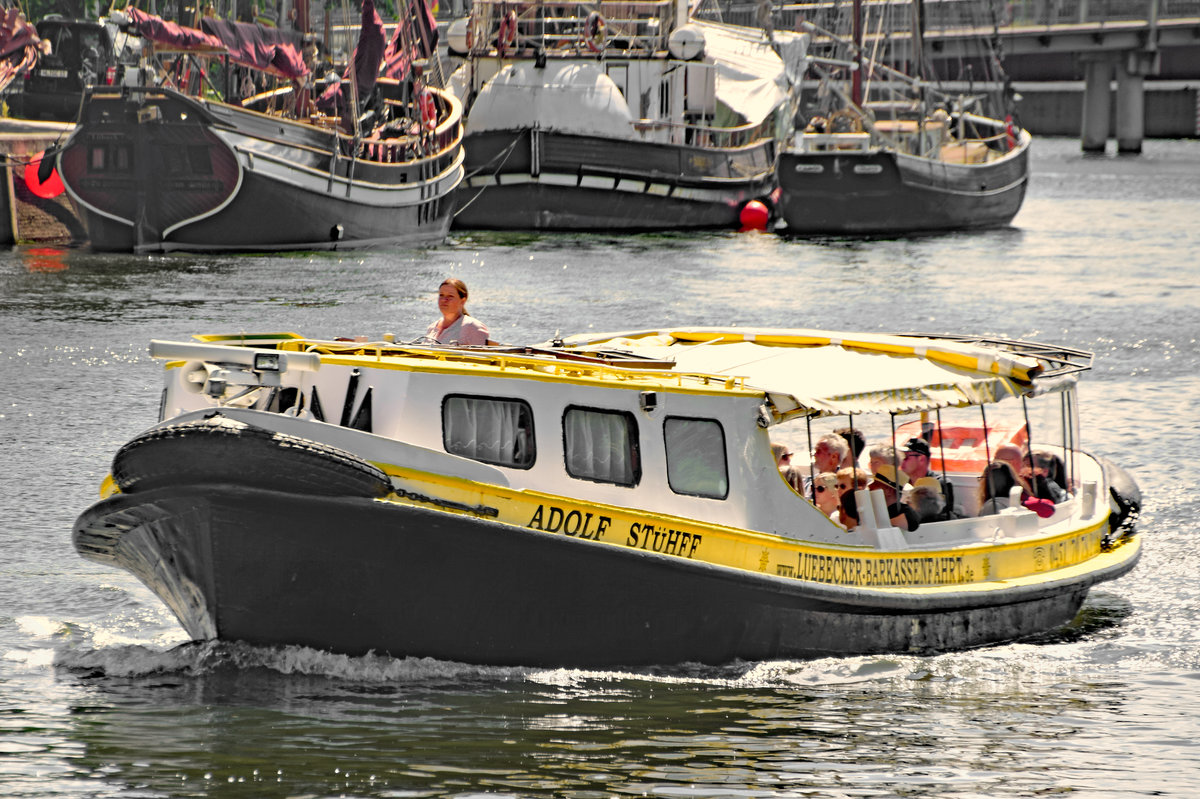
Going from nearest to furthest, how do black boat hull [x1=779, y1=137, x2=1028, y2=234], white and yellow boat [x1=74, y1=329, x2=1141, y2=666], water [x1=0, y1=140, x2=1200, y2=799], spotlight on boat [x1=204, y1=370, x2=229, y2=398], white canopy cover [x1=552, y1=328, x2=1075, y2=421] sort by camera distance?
1. water [x1=0, y1=140, x2=1200, y2=799]
2. spotlight on boat [x1=204, y1=370, x2=229, y2=398]
3. white and yellow boat [x1=74, y1=329, x2=1141, y2=666]
4. white canopy cover [x1=552, y1=328, x2=1075, y2=421]
5. black boat hull [x1=779, y1=137, x2=1028, y2=234]

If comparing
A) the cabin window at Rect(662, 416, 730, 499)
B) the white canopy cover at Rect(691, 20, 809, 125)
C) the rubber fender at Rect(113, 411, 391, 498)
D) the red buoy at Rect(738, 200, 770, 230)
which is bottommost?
the red buoy at Rect(738, 200, 770, 230)

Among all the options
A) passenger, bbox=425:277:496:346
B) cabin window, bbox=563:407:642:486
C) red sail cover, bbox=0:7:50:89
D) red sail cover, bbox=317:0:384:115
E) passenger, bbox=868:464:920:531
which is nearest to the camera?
cabin window, bbox=563:407:642:486

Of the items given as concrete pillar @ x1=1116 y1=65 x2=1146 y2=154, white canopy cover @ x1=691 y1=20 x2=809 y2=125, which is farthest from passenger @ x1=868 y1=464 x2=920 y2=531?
concrete pillar @ x1=1116 y1=65 x2=1146 y2=154

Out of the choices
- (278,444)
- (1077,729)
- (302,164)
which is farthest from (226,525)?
(302,164)

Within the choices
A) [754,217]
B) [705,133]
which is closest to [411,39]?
[705,133]

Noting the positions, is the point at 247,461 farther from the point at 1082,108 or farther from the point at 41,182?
the point at 1082,108

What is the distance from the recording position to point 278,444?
10852 mm

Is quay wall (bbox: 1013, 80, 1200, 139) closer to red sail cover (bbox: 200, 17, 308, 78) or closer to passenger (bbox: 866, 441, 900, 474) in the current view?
red sail cover (bbox: 200, 17, 308, 78)

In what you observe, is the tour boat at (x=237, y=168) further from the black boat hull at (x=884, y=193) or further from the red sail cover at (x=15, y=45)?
the black boat hull at (x=884, y=193)

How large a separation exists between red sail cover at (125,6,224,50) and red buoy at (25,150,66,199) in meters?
4.26

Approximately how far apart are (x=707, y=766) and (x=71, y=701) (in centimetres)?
447

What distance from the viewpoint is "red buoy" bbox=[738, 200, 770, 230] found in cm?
5497

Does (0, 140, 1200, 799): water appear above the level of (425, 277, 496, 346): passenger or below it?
below

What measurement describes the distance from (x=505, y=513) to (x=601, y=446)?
1.06 m
